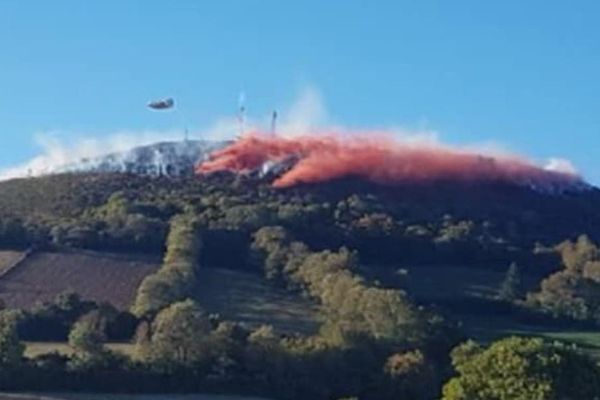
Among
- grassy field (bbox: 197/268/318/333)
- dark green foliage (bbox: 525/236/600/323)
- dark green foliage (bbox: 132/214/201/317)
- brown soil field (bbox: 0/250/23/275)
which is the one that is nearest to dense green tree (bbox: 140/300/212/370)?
dark green foliage (bbox: 132/214/201/317)

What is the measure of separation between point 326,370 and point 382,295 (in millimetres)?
13305

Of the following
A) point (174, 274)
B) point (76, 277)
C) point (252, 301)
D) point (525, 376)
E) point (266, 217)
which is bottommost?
point (525, 376)

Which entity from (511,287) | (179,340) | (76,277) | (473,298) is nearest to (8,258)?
(76,277)

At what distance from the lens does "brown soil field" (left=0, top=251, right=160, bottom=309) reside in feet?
408

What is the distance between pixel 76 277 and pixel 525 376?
6340cm

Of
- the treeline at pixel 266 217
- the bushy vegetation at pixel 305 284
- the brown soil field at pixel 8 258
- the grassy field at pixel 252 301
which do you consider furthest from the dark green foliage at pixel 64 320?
the treeline at pixel 266 217

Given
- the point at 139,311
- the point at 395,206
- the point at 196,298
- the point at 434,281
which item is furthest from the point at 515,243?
the point at 139,311

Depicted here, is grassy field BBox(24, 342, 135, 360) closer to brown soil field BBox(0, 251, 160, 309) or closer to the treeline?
brown soil field BBox(0, 251, 160, 309)

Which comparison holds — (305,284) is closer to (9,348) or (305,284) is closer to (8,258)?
(8,258)

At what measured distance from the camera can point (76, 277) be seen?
132625 mm

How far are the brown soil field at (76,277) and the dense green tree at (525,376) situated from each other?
47.9 metres

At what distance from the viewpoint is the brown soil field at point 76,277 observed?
124 metres

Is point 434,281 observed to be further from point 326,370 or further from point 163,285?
point 326,370

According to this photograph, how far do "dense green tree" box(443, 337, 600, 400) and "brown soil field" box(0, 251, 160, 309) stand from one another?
47937 mm
